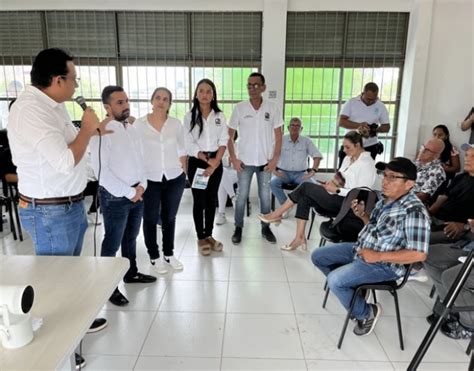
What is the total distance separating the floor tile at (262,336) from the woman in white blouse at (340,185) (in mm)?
1083

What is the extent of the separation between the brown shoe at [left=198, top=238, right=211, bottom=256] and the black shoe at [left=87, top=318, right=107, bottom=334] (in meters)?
1.24

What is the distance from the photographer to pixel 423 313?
2500 millimetres

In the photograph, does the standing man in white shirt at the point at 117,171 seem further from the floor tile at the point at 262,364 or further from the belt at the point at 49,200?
the floor tile at the point at 262,364

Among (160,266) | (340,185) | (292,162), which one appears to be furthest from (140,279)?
(292,162)

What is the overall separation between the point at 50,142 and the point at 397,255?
174 centimetres

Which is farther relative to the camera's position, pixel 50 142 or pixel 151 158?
pixel 151 158

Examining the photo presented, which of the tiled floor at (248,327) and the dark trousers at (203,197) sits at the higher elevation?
the dark trousers at (203,197)

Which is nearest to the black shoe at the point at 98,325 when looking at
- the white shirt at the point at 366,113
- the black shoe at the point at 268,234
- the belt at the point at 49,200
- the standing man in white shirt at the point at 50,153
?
the standing man in white shirt at the point at 50,153

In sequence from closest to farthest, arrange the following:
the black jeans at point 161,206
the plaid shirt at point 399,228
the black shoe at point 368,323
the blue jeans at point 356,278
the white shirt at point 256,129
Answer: the plaid shirt at point 399,228
the blue jeans at point 356,278
the black shoe at point 368,323
the black jeans at point 161,206
the white shirt at point 256,129

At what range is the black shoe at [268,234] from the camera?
3.75 m

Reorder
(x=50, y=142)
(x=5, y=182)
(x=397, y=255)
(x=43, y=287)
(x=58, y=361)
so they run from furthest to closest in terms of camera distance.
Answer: (x=5, y=182) → (x=397, y=255) → (x=50, y=142) → (x=43, y=287) → (x=58, y=361)

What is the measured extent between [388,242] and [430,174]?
5.00 feet

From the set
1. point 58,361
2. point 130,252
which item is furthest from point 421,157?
point 58,361

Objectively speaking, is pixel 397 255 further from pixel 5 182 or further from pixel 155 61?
pixel 155 61
